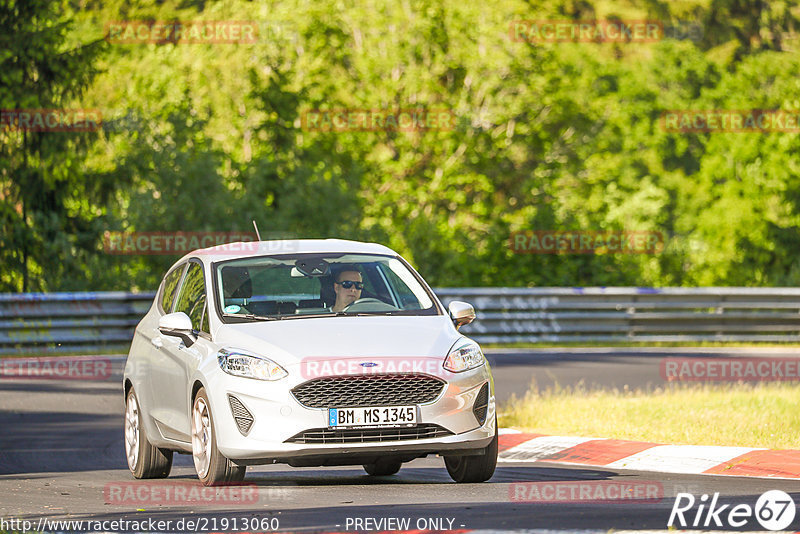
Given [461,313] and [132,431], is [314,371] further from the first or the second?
[132,431]

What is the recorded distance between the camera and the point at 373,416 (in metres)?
9.05

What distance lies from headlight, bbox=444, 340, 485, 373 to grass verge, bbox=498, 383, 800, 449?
3133 millimetres

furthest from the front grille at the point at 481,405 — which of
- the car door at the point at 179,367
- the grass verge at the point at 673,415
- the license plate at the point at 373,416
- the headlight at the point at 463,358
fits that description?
the grass verge at the point at 673,415

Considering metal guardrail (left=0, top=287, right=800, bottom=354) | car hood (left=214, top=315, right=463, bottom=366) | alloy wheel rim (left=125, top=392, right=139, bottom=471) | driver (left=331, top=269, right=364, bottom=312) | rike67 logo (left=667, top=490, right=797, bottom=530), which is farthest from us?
metal guardrail (left=0, top=287, right=800, bottom=354)

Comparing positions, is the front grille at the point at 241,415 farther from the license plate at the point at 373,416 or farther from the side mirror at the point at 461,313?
the side mirror at the point at 461,313

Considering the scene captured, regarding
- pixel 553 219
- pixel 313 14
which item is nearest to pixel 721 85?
pixel 313 14

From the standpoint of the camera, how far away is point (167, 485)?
10.2 meters

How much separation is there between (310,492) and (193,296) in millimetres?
1835

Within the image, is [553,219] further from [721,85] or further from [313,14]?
[721,85]

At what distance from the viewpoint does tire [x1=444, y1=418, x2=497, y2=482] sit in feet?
31.6

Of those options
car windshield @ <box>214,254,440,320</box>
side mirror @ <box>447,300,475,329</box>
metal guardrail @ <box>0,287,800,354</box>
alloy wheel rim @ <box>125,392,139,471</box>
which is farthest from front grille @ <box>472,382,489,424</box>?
metal guardrail @ <box>0,287,800,354</box>

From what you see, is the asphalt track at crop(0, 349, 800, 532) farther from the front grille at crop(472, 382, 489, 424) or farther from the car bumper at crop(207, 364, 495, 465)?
the front grille at crop(472, 382, 489, 424)

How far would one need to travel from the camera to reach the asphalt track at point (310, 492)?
25.6 ft

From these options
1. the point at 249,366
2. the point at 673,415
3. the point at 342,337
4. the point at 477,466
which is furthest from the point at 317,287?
the point at 673,415
